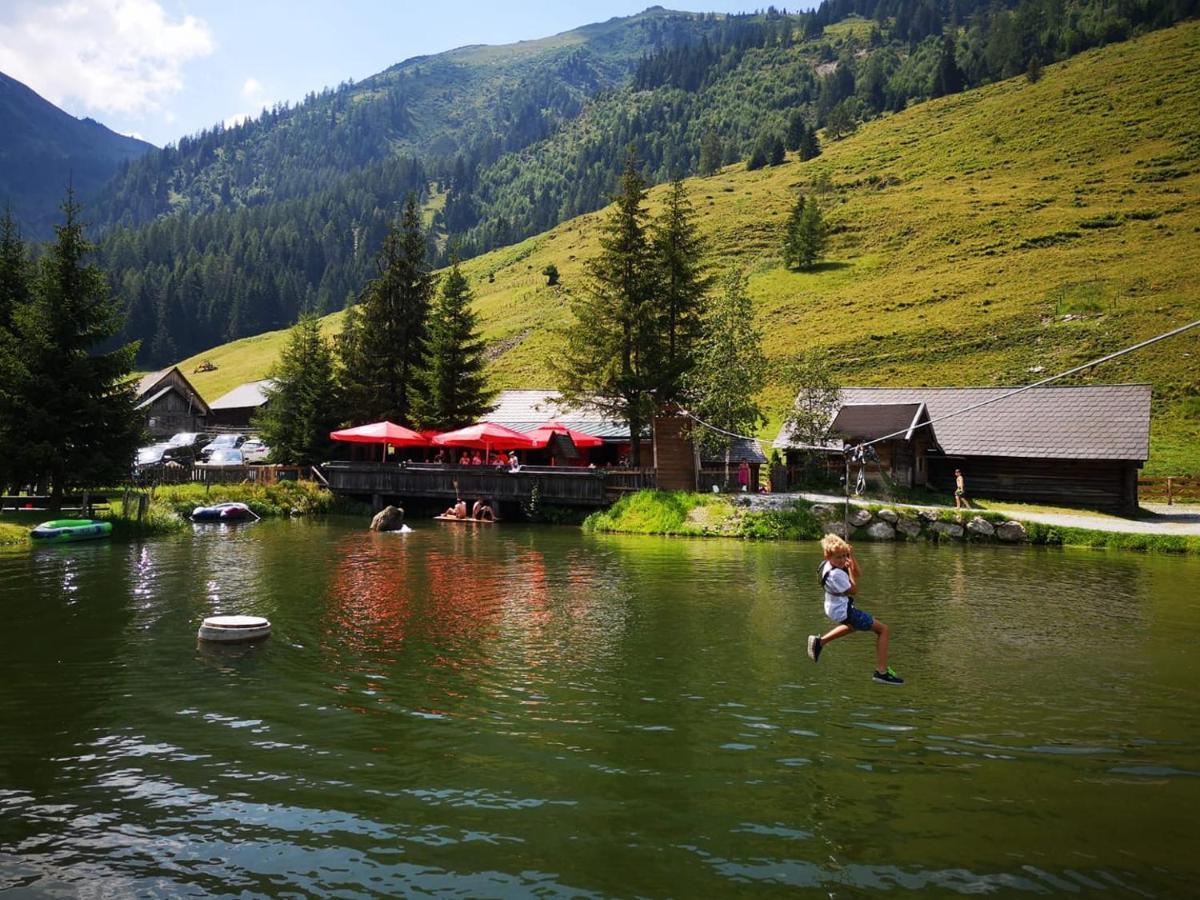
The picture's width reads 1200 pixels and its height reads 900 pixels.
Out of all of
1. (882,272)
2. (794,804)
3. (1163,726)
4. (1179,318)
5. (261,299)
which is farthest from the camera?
(261,299)

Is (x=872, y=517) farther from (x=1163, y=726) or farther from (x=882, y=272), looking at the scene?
(x=882, y=272)

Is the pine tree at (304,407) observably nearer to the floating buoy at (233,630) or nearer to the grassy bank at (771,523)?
the grassy bank at (771,523)

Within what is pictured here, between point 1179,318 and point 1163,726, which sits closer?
point 1163,726

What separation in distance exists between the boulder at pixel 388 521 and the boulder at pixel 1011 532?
26228 mm

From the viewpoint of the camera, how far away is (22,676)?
12.8m

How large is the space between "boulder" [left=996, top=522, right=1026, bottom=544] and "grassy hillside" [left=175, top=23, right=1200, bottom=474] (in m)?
20.8

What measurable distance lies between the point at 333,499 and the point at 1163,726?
42.2 meters

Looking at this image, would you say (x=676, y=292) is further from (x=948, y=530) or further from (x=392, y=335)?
(x=392, y=335)

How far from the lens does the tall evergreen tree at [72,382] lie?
32.7 m

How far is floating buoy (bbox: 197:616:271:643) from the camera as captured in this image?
580 inches

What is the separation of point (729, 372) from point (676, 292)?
668cm

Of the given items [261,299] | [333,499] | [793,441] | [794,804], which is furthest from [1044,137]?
[261,299]

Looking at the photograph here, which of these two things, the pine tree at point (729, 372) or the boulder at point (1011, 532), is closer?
the boulder at point (1011, 532)

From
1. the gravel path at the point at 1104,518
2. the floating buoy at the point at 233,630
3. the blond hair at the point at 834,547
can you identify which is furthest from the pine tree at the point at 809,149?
the floating buoy at the point at 233,630
